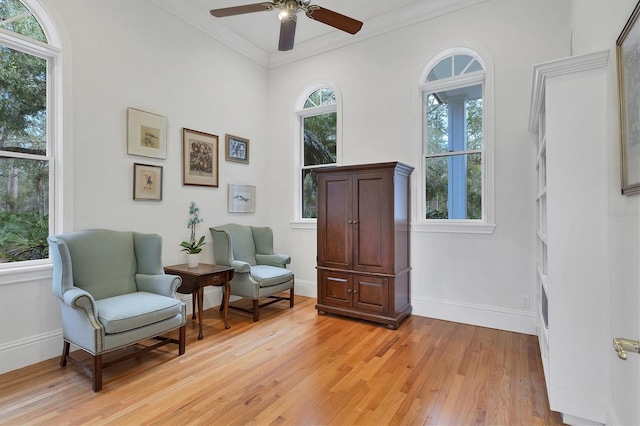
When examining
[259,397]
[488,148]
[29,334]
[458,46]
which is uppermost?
[458,46]

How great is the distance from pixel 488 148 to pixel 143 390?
3.68 metres

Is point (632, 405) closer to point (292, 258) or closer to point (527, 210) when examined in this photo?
point (527, 210)

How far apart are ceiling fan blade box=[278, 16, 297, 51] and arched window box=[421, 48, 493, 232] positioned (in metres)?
1.72

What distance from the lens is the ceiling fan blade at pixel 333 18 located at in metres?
2.55

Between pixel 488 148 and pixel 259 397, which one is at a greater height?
pixel 488 148

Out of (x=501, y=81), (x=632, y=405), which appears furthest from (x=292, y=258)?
(x=632, y=405)

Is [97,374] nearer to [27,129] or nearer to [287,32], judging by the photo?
[27,129]

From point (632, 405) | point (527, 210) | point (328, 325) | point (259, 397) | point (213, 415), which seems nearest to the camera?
point (632, 405)

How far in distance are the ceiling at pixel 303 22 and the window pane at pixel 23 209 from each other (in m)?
2.13

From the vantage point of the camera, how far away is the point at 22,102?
8.92 feet

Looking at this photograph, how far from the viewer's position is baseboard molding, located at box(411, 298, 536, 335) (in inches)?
129

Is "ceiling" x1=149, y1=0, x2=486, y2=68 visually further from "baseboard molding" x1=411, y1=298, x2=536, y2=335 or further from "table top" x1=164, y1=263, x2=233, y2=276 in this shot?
"baseboard molding" x1=411, y1=298, x2=536, y2=335

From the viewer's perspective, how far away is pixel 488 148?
3453 millimetres

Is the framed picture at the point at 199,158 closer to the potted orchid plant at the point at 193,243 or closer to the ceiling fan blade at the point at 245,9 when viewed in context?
the potted orchid plant at the point at 193,243
